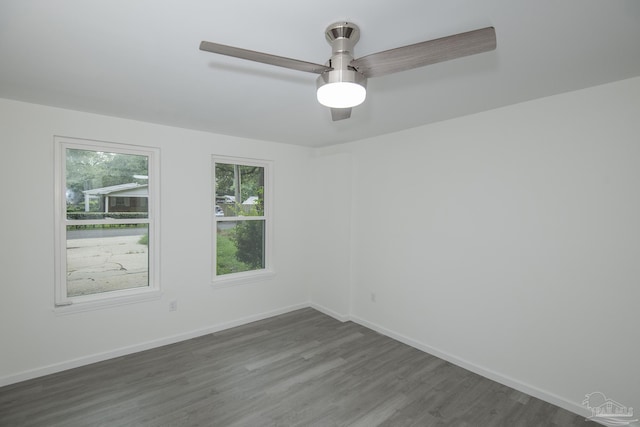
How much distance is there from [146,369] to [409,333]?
275 centimetres

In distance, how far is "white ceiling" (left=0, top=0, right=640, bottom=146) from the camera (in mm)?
1373

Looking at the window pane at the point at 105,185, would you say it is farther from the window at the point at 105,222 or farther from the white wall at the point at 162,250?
the white wall at the point at 162,250

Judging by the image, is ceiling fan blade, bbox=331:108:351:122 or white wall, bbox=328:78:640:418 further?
white wall, bbox=328:78:640:418

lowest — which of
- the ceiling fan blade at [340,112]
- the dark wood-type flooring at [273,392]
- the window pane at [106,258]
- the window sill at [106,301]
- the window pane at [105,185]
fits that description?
the dark wood-type flooring at [273,392]

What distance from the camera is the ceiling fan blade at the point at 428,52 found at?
119cm

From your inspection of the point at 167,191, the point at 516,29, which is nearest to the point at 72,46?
the point at 167,191

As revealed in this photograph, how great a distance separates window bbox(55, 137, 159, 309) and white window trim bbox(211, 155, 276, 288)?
2.16 ft

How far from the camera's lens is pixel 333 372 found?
114 inches

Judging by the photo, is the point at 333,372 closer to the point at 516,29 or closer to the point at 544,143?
the point at 544,143

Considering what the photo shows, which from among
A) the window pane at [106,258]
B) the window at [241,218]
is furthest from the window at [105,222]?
the window at [241,218]

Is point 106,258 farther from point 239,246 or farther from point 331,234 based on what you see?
point 331,234

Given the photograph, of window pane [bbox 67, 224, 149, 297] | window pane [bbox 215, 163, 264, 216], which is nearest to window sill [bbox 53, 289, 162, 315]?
window pane [bbox 67, 224, 149, 297]

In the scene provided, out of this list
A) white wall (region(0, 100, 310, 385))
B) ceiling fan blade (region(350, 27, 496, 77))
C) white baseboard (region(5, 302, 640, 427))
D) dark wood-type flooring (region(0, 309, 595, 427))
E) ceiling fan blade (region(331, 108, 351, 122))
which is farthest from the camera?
white wall (region(0, 100, 310, 385))

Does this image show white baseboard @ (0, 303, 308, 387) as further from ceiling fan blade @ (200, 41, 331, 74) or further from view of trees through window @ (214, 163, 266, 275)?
ceiling fan blade @ (200, 41, 331, 74)
